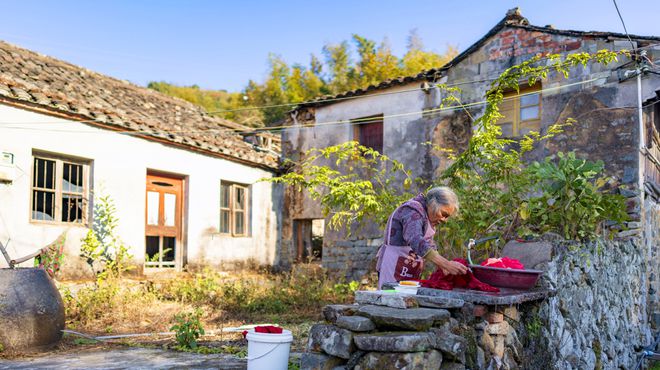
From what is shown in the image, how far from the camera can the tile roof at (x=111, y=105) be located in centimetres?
906

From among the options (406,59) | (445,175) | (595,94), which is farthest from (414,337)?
(406,59)

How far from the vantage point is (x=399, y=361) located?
3.03 metres

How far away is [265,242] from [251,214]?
2.54ft

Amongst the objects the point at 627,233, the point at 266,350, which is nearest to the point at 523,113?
the point at 627,233

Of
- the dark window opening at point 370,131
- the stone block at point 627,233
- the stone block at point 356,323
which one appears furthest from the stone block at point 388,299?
the dark window opening at point 370,131

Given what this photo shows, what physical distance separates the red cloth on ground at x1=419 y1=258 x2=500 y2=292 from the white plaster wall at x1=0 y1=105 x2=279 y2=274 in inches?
273

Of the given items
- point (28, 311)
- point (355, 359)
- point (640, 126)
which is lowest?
point (28, 311)

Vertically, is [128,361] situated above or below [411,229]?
below

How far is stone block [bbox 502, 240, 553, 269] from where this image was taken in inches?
186

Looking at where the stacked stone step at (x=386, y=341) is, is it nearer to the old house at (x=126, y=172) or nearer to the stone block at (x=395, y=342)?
the stone block at (x=395, y=342)

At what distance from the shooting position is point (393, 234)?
444 cm

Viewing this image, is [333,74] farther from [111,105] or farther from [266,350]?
[266,350]

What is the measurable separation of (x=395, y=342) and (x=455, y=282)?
1139 millimetres

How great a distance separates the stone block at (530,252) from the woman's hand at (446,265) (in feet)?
3.68
